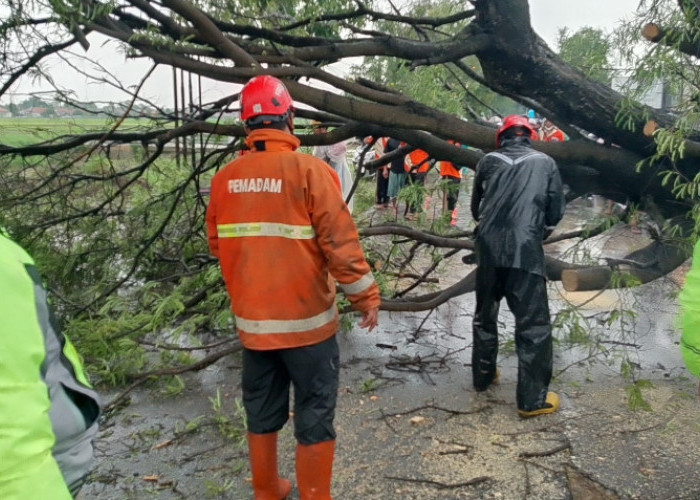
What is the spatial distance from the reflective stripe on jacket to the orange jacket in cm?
133

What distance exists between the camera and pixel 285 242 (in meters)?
2.51

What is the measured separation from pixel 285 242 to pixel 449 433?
167 centimetres

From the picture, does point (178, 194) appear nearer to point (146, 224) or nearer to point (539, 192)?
point (146, 224)

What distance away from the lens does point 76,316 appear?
4086 mm

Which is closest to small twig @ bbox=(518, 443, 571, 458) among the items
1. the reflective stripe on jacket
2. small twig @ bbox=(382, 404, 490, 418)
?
small twig @ bbox=(382, 404, 490, 418)

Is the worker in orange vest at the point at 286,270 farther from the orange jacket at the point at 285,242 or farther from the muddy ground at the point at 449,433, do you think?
the muddy ground at the point at 449,433

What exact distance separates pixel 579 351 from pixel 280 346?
2.96 metres

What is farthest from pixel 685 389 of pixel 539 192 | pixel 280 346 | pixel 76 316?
pixel 76 316

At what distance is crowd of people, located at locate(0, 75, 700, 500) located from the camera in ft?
3.52

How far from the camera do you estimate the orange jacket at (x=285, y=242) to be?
2490mm

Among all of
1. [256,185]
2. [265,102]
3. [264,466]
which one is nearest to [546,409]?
[264,466]

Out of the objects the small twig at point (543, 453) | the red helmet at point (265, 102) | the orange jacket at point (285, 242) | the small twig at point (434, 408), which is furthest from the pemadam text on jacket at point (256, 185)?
the small twig at point (543, 453)

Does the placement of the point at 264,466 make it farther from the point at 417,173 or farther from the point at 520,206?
the point at 417,173

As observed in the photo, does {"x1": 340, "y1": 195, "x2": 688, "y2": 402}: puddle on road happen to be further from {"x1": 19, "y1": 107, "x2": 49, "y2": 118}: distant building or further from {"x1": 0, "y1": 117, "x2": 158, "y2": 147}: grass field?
{"x1": 19, "y1": 107, "x2": 49, "y2": 118}: distant building
